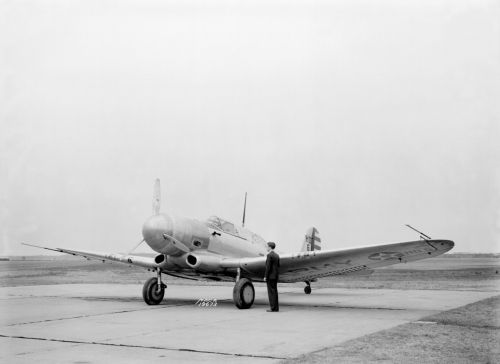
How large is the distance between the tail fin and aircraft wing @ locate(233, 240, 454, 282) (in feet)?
15.7

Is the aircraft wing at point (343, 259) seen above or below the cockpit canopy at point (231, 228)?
below

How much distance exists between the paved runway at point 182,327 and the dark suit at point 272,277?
13.1 inches

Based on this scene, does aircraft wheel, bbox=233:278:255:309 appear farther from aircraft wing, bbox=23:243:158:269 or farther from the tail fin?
the tail fin

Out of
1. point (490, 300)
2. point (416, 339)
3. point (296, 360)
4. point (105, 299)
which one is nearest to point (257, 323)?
point (416, 339)

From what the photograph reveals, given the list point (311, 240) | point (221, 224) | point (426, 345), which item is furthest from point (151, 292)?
point (426, 345)

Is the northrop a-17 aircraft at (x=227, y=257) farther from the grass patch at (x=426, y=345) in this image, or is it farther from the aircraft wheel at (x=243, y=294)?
the grass patch at (x=426, y=345)

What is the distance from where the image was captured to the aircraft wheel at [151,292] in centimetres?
1386

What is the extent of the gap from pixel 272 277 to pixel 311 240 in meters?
7.78

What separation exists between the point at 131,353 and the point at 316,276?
8717 mm

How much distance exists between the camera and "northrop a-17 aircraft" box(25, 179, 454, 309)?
12719 mm

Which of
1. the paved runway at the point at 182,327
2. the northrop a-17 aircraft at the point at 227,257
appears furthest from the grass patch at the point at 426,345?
the northrop a-17 aircraft at the point at 227,257

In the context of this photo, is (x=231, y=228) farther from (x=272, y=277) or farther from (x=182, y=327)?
(x=182, y=327)

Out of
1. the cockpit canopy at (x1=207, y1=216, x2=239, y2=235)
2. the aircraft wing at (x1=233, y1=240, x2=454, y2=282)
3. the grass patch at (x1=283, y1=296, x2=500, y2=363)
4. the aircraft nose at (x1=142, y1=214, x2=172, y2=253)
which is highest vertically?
the cockpit canopy at (x1=207, y1=216, x2=239, y2=235)

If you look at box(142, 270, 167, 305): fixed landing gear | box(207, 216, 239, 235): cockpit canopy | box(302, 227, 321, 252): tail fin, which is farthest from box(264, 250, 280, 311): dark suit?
box(302, 227, 321, 252): tail fin
